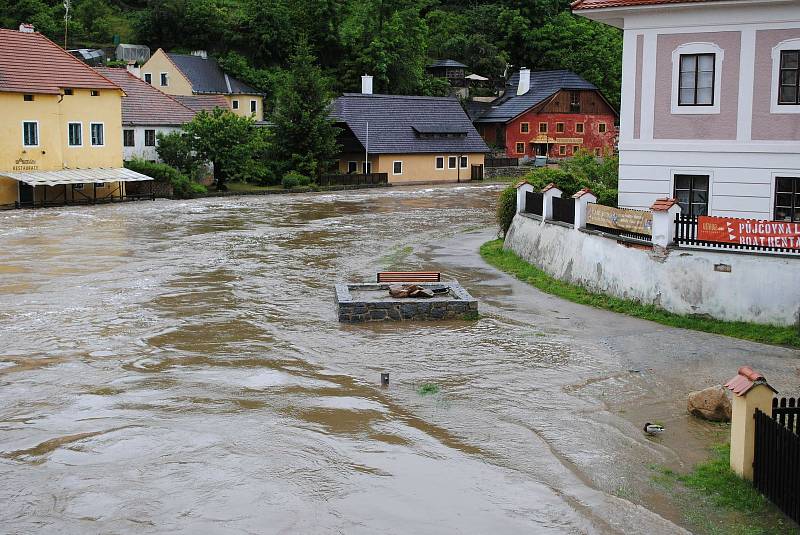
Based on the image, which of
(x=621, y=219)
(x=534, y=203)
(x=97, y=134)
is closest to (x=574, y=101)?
(x=97, y=134)

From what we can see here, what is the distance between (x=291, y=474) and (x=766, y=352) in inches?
398

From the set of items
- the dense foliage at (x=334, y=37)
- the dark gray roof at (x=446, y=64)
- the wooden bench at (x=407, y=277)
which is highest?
the dense foliage at (x=334, y=37)

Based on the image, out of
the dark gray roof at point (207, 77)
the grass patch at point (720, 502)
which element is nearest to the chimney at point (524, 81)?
the dark gray roof at point (207, 77)

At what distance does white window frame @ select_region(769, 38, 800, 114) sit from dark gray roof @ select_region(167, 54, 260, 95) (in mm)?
61042

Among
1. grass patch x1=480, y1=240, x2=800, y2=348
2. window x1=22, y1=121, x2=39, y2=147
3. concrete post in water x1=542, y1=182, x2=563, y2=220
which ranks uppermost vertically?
window x1=22, y1=121, x2=39, y2=147

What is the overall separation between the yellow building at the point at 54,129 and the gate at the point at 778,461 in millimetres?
39979

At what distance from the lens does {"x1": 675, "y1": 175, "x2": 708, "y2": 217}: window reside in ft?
78.3

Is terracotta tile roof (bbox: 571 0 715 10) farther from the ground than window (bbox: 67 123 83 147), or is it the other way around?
terracotta tile roof (bbox: 571 0 715 10)

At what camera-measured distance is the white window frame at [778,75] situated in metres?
22.4

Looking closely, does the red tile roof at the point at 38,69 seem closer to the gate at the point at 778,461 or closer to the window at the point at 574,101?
the window at the point at 574,101

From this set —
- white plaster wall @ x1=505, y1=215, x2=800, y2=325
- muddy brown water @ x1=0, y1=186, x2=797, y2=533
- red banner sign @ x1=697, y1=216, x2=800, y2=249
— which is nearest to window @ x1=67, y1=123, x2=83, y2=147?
muddy brown water @ x1=0, y1=186, x2=797, y2=533

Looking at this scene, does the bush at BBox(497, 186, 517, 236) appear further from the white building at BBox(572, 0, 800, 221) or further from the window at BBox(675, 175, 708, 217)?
the window at BBox(675, 175, 708, 217)

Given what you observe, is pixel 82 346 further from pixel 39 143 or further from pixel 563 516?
pixel 39 143

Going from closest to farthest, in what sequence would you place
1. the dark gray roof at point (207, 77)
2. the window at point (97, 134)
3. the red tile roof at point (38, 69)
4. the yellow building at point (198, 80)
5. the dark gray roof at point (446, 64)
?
the red tile roof at point (38, 69) → the window at point (97, 134) → the yellow building at point (198, 80) → the dark gray roof at point (207, 77) → the dark gray roof at point (446, 64)
